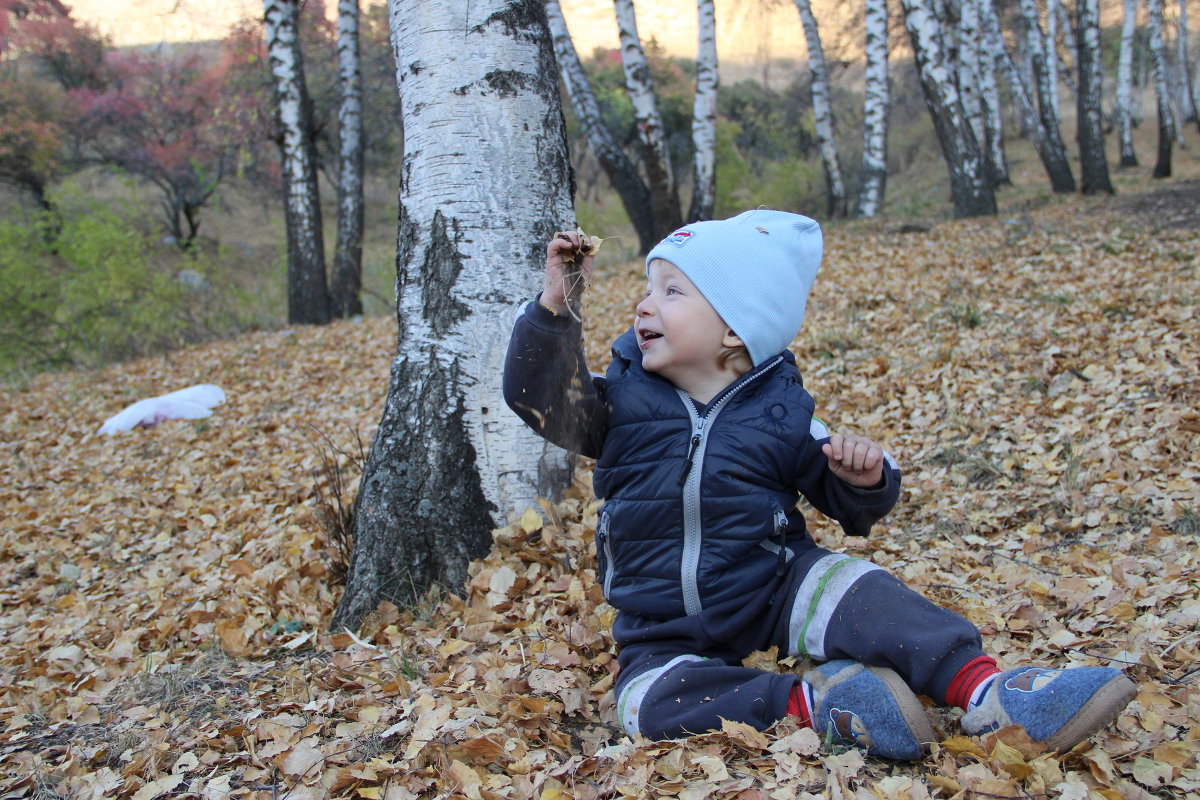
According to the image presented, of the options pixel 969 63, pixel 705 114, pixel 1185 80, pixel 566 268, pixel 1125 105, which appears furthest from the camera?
pixel 1185 80

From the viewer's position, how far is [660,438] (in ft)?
7.46

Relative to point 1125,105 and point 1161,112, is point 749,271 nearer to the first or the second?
point 1161,112

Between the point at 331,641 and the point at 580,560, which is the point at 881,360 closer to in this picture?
the point at 580,560

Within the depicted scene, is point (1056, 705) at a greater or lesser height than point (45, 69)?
lesser

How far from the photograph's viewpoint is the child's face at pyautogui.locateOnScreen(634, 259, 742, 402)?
2.23 m

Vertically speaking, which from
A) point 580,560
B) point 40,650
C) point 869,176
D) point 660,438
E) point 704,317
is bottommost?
point 40,650

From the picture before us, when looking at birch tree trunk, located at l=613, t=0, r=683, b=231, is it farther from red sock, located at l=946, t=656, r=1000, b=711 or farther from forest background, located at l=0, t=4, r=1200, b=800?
red sock, located at l=946, t=656, r=1000, b=711

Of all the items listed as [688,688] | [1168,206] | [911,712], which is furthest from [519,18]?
[1168,206]

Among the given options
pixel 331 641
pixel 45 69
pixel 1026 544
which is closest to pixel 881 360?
pixel 1026 544

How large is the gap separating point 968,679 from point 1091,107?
16.0 m

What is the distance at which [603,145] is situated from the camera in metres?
12.0

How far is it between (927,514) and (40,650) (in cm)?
361

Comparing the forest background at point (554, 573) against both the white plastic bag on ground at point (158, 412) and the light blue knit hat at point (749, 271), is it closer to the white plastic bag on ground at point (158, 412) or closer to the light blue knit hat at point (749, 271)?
the white plastic bag on ground at point (158, 412)

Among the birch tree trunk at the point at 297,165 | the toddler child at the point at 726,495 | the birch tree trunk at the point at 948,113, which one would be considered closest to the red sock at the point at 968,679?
the toddler child at the point at 726,495
